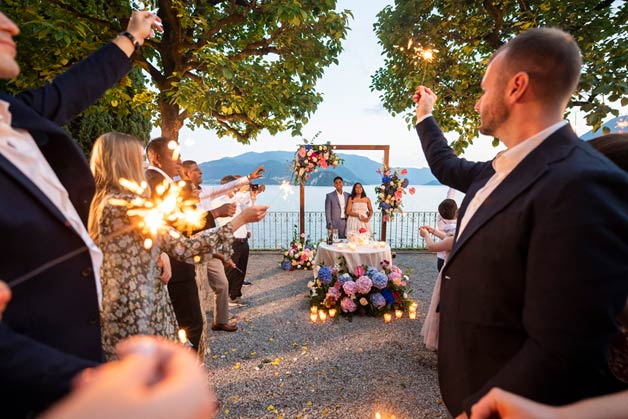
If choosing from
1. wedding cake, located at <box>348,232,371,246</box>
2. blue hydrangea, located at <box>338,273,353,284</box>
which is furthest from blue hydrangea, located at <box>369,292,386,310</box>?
wedding cake, located at <box>348,232,371,246</box>

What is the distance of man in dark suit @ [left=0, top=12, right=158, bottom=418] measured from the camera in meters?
0.77

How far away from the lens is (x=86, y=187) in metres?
1.40

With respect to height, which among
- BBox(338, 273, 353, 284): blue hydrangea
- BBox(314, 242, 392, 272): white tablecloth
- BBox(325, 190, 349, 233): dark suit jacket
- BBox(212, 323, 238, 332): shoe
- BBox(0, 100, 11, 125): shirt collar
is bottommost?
BBox(212, 323, 238, 332): shoe

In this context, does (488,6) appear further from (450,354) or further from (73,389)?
(73,389)

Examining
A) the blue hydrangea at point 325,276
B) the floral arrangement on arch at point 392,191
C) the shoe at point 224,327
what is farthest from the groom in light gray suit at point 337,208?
the shoe at point 224,327

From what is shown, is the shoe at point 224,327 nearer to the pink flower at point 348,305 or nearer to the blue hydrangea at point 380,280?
the pink flower at point 348,305

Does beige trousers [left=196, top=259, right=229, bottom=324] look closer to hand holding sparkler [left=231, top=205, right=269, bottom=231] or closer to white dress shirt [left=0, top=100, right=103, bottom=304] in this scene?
hand holding sparkler [left=231, top=205, right=269, bottom=231]

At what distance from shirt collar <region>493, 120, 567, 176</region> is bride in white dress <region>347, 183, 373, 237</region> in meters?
7.01

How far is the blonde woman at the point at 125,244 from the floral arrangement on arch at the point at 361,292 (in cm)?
419

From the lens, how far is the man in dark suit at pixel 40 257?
77cm

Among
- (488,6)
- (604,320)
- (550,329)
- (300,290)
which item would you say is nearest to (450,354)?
(550,329)

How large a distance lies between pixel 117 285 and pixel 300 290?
18.8 feet

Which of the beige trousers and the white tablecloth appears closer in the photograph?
the beige trousers

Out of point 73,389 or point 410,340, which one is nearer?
point 73,389
